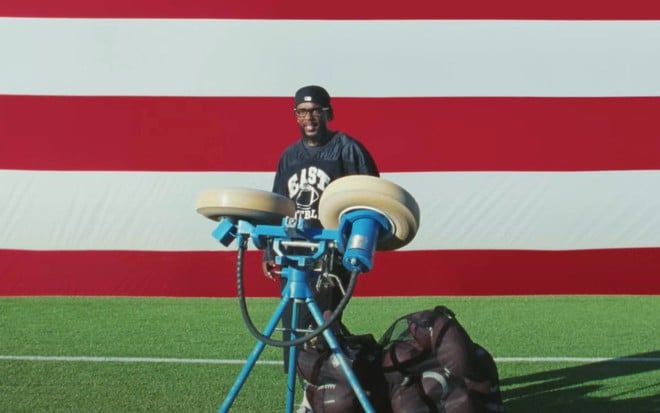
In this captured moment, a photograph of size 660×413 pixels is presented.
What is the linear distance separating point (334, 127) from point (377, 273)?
936mm

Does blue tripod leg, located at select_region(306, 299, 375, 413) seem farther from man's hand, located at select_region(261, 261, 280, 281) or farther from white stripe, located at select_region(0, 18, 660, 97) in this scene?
white stripe, located at select_region(0, 18, 660, 97)

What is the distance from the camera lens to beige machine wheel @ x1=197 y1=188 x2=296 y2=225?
2602 millimetres

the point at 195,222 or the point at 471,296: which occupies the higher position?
the point at 195,222

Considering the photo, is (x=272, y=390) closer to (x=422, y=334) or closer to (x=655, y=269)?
(x=422, y=334)

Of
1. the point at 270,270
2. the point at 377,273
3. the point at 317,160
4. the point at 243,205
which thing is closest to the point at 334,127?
the point at 377,273

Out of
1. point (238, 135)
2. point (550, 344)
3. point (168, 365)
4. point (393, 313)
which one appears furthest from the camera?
point (238, 135)

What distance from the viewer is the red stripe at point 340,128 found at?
613cm

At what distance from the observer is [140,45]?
609 centimetres

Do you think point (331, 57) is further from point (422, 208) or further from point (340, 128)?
point (422, 208)

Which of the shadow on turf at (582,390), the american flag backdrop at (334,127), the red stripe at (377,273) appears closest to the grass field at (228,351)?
the shadow on turf at (582,390)

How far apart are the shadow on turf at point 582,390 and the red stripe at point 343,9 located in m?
2.40

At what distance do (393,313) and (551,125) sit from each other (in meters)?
1.54

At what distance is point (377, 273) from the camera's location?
6.24m

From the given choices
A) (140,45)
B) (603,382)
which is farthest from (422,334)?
(140,45)
